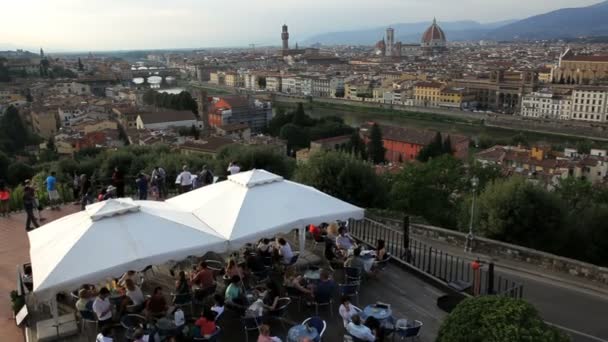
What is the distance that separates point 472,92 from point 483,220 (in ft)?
181

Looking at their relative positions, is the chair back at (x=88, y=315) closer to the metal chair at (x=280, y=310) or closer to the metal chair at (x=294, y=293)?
the metal chair at (x=280, y=310)

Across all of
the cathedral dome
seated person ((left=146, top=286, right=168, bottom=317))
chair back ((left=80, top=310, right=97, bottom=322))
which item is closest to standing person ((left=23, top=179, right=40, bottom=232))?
chair back ((left=80, top=310, right=97, bottom=322))

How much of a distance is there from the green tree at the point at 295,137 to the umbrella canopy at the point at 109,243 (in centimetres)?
3107

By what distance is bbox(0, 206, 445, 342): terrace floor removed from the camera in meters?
4.70

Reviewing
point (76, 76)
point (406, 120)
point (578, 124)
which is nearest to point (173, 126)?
point (406, 120)

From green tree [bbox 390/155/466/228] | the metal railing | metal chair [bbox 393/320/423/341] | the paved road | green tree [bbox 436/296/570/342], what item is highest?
green tree [bbox 436/296/570/342]

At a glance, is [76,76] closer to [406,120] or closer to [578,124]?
[406,120]

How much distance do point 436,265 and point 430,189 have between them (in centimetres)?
720

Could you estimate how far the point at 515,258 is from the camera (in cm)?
741

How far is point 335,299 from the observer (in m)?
5.30

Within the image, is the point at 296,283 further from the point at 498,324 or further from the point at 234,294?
the point at 498,324

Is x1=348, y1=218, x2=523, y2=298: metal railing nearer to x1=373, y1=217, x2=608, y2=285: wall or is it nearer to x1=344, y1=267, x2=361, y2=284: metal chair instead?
x1=373, y1=217, x2=608, y2=285: wall

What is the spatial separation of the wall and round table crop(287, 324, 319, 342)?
441 centimetres

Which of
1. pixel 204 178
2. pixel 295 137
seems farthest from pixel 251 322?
pixel 295 137
